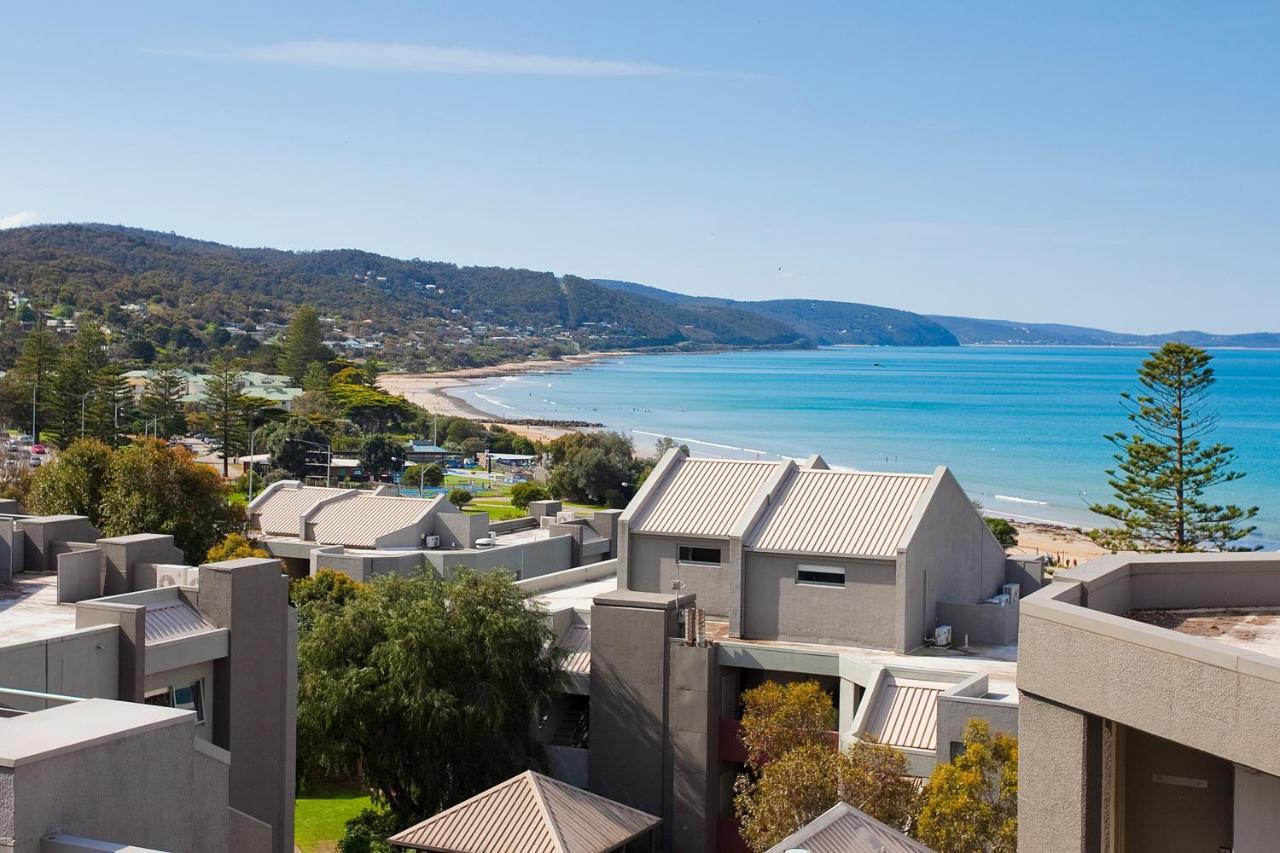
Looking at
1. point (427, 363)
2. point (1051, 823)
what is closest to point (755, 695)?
point (1051, 823)

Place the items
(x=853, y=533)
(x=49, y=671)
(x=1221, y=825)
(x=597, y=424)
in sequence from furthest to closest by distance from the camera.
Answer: (x=597, y=424), (x=853, y=533), (x=49, y=671), (x=1221, y=825)

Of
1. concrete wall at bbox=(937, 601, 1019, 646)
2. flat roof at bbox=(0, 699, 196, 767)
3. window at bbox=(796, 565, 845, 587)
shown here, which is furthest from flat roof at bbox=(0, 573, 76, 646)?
concrete wall at bbox=(937, 601, 1019, 646)

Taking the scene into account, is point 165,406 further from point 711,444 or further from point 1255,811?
point 1255,811

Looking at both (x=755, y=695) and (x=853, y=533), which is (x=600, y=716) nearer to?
(x=755, y=695)

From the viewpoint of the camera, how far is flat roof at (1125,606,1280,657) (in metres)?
7.21

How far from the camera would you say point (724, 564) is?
23.6 m

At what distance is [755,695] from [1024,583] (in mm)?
9674

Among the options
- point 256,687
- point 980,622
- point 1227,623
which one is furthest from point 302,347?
point 1227,623

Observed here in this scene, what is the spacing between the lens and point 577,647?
22672 mm

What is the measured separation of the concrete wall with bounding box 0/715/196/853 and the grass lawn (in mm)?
10218

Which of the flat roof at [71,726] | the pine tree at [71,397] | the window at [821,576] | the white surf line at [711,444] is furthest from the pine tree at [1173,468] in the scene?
the white surf line at [711,444]

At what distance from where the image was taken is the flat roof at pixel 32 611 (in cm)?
1534

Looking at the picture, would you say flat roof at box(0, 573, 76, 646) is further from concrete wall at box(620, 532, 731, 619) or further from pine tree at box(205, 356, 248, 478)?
pine tree at box(205, 356, 248, 478)

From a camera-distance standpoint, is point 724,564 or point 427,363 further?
point 427,363
